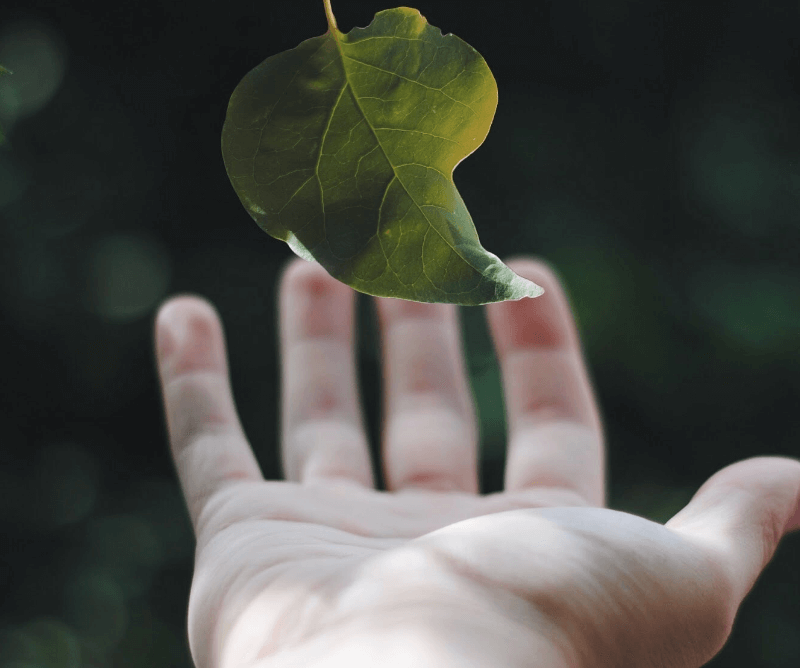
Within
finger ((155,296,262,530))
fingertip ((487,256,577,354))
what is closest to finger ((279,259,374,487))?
finger ((155,296,262,530))

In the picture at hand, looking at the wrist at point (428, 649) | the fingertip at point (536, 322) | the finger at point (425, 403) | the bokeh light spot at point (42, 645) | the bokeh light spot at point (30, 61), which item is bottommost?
the bokeh light spot at point (42, 645)

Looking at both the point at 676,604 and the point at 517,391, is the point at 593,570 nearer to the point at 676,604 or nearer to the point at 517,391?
the point at 676,604

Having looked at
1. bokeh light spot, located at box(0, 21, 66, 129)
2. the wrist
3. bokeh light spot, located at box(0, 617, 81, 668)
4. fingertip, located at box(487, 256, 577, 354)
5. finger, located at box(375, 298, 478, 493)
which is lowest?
bokeh light spot, located at box(0, 617, 81, 668)

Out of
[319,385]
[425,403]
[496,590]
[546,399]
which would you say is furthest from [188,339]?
[496,590]

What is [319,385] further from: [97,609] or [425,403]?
[97,609]

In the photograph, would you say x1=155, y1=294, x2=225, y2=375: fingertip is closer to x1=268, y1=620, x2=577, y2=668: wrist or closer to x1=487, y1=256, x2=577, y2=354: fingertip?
x1=487, y1=256, x2=577, y2=354: fingertip

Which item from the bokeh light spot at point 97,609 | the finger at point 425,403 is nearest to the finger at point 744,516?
the finger at point 425,403

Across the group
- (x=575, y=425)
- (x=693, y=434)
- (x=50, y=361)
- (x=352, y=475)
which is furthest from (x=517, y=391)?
(x=50, y=361)

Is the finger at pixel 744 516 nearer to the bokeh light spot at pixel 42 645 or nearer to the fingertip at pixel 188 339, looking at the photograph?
the fingertip at pixel 188 339

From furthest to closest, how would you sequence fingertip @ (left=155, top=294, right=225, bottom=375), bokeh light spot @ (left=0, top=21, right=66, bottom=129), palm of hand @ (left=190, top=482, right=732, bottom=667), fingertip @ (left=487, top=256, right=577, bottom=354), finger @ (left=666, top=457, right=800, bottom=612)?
bokeh light spot @ (left=0, top=21, right=66, bottom=129) → fingertip @ (left=487, top=256, right=577, bottom=354) → fingertip @ (left=155, top=294, right=225, bottom=375) → finger @ (left=666, top=457, right=800, bottom=612) → palm of hand @ (left=190, top=482, right=732, bottom=667)

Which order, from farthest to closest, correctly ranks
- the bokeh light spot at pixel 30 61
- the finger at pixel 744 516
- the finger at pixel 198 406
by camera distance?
the bokeh light spot at pixel 30 61 < the finger at pixel 198 406 < the finger at pixel 744 516
